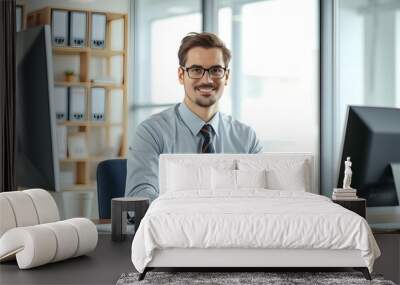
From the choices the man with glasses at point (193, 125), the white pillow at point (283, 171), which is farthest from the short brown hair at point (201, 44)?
the white pillow at point (283, 171)

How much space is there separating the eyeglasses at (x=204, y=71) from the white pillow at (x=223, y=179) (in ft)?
4.15

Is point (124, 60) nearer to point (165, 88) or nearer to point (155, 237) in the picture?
point (165, 88)

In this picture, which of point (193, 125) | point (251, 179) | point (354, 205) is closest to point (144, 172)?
point (193, 125)

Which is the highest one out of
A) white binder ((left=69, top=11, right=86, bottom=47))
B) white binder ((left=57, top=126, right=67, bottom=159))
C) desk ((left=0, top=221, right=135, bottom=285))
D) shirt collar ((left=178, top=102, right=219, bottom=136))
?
white binder ((left=69, top=11, right=86, bottom=47))

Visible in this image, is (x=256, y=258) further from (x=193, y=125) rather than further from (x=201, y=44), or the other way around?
(x=201, y=44)

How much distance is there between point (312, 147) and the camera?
7.21 metres

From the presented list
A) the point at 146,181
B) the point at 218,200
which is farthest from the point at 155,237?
the point at 146,181

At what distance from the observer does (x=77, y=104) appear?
7023 mm

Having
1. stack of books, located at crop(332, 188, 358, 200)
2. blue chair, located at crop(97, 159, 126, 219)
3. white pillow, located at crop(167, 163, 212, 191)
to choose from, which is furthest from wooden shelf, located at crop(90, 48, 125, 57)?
stack of books, located at crop(332, 188, 358, 200)

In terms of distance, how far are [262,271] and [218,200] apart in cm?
58

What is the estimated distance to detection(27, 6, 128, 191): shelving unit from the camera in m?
7.03

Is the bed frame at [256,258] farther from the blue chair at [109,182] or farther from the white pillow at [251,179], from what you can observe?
the blue chair at [109,182]

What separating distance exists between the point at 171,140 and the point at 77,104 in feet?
3.50

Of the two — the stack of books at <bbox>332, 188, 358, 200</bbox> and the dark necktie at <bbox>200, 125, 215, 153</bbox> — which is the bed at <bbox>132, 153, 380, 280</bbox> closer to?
the stack of books at <bbox>332, 188, 358, 200</bbox>
